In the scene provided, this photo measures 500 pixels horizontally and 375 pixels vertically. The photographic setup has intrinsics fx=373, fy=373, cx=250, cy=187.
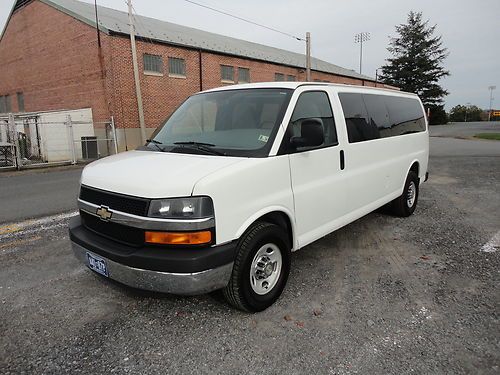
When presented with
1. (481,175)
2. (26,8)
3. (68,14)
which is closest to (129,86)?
(68,14)

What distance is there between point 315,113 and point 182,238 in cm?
202

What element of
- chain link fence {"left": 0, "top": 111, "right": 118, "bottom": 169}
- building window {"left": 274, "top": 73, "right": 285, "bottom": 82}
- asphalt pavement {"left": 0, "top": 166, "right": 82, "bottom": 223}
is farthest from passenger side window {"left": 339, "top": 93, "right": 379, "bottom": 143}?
building window {"left": 274, "top": 73, "right": 285, "bottom": 82}

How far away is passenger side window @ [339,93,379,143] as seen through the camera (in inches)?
172

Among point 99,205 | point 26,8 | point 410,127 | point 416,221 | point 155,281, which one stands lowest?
point 416,221

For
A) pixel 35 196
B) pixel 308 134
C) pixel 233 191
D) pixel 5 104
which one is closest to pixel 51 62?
pixel 5 104

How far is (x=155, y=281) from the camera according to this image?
2.81m

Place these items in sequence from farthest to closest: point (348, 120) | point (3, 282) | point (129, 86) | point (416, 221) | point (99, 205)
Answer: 1. point (129, 86)
2. point (416, 221)
3. point (348, 120)
4. point (3, 282)
5. point (99, 205)

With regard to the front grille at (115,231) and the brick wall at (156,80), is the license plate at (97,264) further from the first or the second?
the brick wall at (156,80)

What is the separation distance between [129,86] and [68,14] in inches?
251

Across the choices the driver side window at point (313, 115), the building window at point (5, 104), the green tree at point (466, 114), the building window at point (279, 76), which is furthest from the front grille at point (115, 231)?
the green tree at point (466, 114)

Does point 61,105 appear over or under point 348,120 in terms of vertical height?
over

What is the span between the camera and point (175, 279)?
2754 mm

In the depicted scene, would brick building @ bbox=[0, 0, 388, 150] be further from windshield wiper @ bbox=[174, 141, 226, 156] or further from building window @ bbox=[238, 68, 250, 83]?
windshield wiper @ bbox=[174, 141, 226, 156]

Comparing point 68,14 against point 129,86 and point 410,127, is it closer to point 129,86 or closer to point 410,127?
point 129,86
